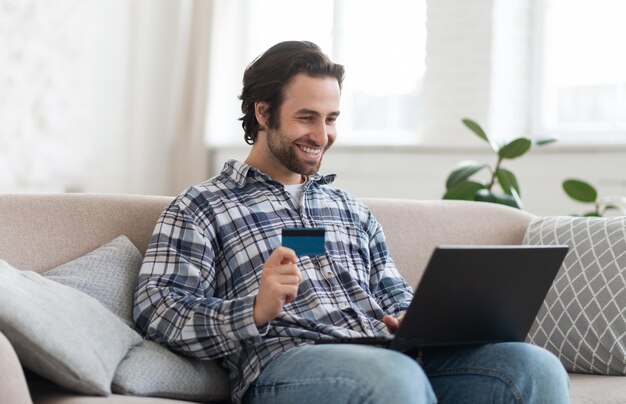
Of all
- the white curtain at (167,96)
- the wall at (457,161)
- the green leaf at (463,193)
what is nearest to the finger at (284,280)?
the green leaf at (463,193)

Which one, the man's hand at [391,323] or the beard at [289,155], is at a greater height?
the beard at [289,155]

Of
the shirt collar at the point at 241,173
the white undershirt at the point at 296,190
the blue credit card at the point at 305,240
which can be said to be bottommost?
the blue credit card at the point at 305,240

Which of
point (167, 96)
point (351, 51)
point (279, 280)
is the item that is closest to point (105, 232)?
point (279, 280)

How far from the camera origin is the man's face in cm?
198

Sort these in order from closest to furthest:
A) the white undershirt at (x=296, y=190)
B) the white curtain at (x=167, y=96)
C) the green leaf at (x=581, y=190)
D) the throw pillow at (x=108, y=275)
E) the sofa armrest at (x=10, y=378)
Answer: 1. the sofa armrest at (x=10, y=378)
2. the throw pillow at (x=108, y=275)
3. the white undershirt at (x=296, y=190)
4. the green leaf at (x=581, y=190)
5. the white curtain at (x=167, y=96)

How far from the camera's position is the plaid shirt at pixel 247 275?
5.45 ft

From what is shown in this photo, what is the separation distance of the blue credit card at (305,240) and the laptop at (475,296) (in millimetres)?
186

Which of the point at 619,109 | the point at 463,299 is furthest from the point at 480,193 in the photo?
the point at 619,109

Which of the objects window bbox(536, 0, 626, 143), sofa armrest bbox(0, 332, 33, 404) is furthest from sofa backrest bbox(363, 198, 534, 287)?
window bbox(536, 0, 626, 143)

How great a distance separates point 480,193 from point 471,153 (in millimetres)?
1526

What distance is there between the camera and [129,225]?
80.2 inches

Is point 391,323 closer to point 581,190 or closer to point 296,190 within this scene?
point 296,190

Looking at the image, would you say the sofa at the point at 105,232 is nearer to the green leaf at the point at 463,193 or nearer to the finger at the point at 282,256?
the finger at the point at 282,256

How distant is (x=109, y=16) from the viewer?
5.71 m
